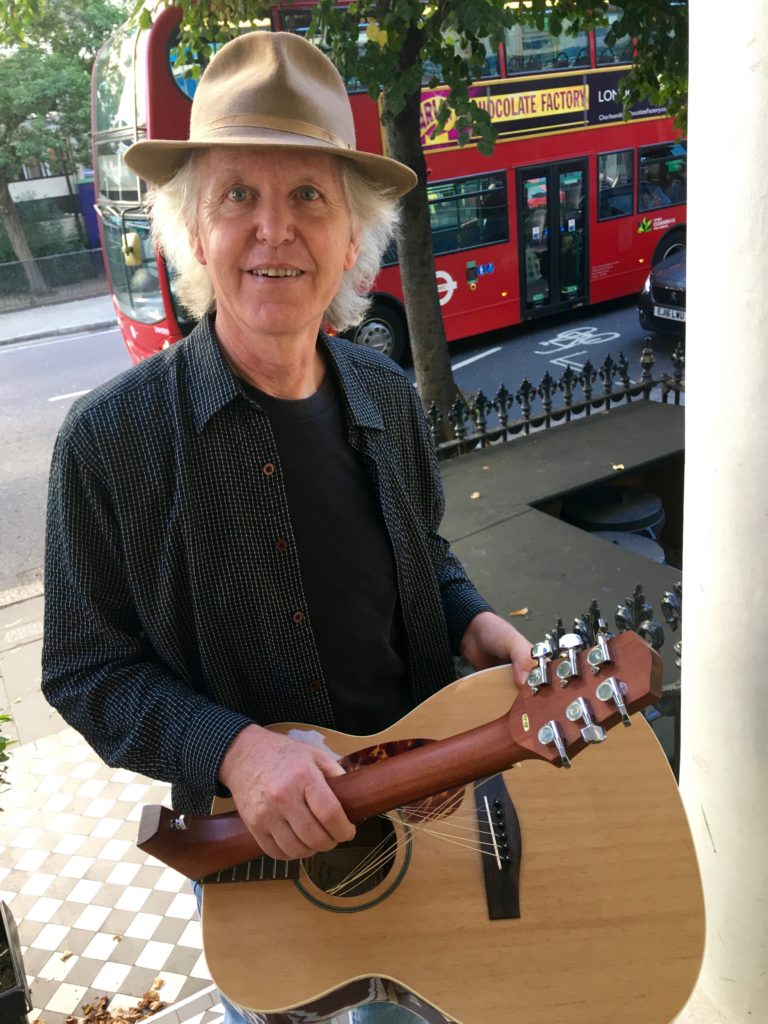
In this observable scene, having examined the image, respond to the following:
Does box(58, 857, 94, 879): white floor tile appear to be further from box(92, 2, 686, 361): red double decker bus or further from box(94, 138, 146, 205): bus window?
box(94, 138, 146, 205): bus window

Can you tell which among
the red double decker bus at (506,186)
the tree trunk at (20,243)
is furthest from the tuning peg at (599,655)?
the tree trunk at (20,243)

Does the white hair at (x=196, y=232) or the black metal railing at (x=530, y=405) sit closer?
the white hair at (x=196, y=232)

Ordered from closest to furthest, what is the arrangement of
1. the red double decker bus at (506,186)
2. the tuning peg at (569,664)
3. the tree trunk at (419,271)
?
the tuning peg at (569,664)
the tree trunk at (419,271)
the red double decker bus at (506,186)

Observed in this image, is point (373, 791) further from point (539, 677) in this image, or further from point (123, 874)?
point (123, 874)

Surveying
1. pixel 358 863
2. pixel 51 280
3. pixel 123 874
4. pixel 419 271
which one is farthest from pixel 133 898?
pixel 51 280

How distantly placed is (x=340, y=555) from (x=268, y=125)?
80 cm

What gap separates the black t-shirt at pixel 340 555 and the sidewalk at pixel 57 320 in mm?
15174

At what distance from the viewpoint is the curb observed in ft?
49.9

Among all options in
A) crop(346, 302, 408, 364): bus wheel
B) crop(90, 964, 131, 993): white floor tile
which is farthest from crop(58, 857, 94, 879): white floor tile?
crop(346, 302, 408, 364): bus wheel

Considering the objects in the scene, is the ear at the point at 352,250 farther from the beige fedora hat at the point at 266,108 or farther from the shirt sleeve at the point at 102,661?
the shirt sleeve at the point at 102,661

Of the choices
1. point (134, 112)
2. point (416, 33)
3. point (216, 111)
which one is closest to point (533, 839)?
point (216, 111)

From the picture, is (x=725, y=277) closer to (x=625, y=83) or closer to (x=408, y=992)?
(x=408, y=992)

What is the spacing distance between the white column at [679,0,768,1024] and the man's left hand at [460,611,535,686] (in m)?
0.36

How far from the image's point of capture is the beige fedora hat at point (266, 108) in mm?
1486
